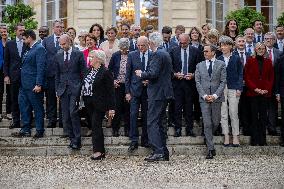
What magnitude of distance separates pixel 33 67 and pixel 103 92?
1.93 meters

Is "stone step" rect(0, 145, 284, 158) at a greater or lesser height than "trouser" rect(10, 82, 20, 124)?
lesser

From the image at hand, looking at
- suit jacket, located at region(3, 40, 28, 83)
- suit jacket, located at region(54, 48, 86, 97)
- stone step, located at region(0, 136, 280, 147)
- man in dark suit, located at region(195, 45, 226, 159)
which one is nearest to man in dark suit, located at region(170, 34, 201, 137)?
stone step, located at region(0, 136, 280, 147)

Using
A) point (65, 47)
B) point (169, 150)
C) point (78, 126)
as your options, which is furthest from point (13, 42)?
point (169, 150)

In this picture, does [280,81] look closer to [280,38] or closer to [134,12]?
[280,38]

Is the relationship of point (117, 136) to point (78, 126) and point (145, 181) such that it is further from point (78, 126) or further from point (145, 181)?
point (145, 181)

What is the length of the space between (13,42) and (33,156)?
2669 millimetres

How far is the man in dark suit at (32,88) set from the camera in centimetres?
1130

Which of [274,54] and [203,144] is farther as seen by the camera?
[274,54]

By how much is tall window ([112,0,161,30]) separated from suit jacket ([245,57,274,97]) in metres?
8.11

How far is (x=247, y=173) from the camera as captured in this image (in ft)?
29.4

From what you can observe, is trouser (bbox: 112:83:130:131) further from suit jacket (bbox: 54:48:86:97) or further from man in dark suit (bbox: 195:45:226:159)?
man in dark suit (bbox: 195:45:226:159)

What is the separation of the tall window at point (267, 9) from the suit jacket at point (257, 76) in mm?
10612

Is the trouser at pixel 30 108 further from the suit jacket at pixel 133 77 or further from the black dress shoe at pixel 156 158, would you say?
the black dress shoe at pixel 156 158

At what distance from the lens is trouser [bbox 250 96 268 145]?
37.0 ft
